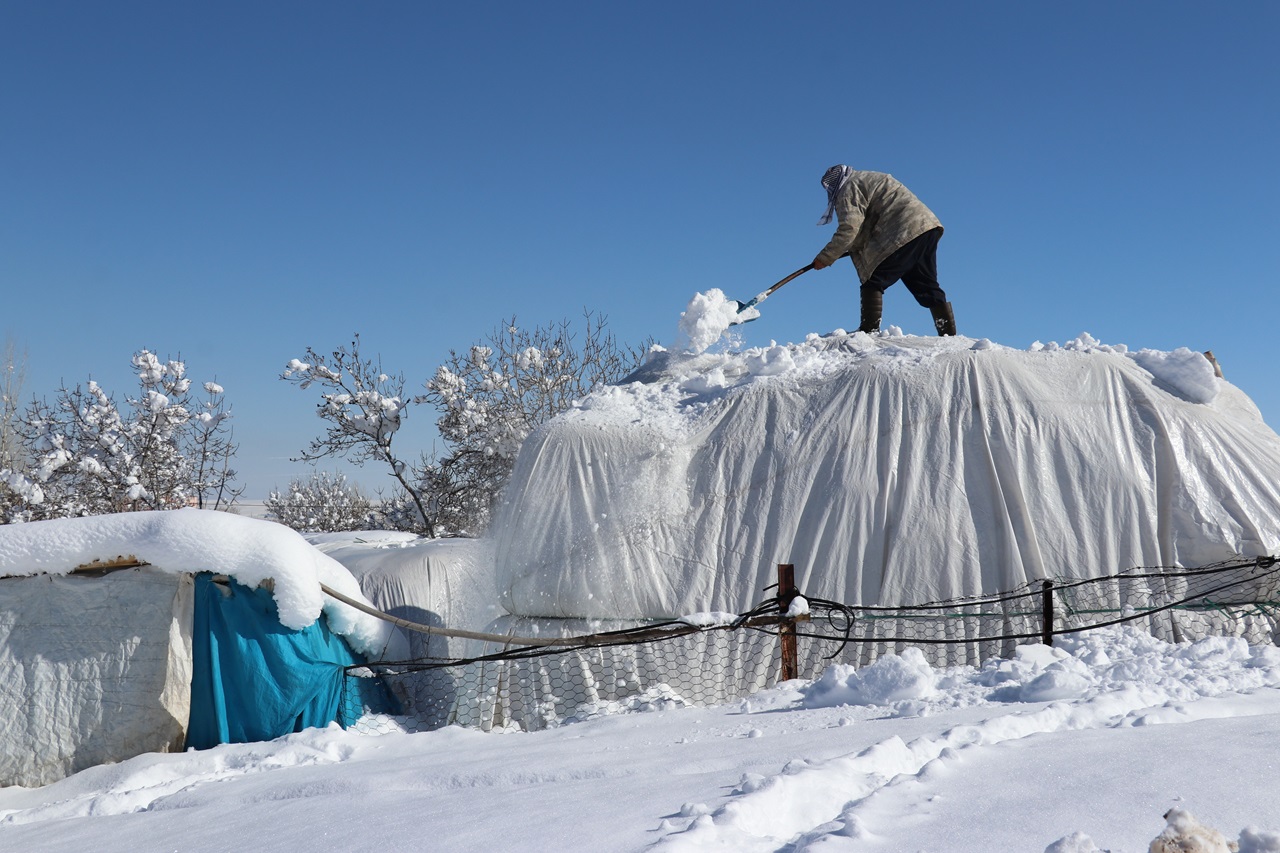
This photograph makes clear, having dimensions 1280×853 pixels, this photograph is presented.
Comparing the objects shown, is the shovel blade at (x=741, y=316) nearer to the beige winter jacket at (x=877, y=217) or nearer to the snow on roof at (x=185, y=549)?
the beige winter jacket at (x=877, y=217)

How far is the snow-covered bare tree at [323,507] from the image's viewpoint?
70.2 ft

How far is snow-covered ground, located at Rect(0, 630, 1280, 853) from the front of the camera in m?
1.92

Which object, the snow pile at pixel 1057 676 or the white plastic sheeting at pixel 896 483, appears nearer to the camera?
the snow pile at pixel 1057 676

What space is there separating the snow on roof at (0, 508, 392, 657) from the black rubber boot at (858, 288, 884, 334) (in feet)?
12.8

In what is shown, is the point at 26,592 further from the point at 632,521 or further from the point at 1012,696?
the point at 1012,696

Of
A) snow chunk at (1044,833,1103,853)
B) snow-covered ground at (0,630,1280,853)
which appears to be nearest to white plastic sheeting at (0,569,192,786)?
snow-covered ground at (0,630,1280,853)

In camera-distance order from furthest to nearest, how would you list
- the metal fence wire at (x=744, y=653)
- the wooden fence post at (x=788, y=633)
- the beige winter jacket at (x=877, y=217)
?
the beige winter jacket at (x=877, y=217)
the metal fence wire at (x=744, y=653)
the wooden fence post at (x=788, y=633)

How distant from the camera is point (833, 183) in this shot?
684 cm

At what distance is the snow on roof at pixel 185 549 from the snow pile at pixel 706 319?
3.05 m

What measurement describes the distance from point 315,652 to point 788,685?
231 cm

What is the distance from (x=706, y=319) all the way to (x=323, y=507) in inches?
751

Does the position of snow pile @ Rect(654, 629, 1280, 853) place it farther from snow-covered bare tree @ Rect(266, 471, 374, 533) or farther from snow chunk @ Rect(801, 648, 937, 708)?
snow-covered bare tree @ Rect(266, 471, 374, 533)

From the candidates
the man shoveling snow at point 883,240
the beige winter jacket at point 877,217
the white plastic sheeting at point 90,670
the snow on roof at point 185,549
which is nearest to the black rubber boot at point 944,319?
the man shoveling snow at point 883,240

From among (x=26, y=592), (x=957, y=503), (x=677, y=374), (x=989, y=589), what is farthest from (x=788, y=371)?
(x=26, y=592)
